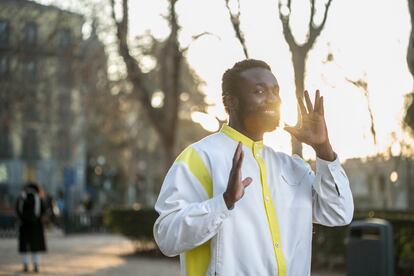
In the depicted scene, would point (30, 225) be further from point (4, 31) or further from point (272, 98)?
point (272, 98)

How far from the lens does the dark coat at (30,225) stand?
16594 mm

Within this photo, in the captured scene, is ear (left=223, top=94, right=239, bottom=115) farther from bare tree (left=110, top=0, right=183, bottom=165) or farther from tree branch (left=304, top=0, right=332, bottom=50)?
bare tree (left=110, top=0, right=183, bottom=165)

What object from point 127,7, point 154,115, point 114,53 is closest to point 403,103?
point 154,115

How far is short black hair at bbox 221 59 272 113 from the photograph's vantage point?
3.36 m

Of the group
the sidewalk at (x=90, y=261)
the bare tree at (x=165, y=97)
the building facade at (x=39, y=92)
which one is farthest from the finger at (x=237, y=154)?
the building facade at (x=39, y=92)

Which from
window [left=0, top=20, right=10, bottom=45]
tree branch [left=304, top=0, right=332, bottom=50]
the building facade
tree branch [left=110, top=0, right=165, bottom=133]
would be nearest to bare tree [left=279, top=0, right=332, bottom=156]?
tree branch [left=304, top=0, right=332, bottom=50]

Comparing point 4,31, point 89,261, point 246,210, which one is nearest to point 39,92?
point 4,31

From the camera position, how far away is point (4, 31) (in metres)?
22.4

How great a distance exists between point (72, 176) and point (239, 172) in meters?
31.4

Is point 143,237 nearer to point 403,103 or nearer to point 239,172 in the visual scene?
point 403,103

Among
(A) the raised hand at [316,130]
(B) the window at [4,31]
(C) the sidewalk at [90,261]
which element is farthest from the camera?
(B) the window at [4,31]

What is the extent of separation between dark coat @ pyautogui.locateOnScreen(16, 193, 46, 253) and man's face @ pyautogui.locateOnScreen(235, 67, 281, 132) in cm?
1359

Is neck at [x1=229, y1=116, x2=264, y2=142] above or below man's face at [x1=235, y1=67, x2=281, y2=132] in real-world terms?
below

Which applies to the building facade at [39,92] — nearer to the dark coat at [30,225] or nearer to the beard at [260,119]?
the dark coat at [30,225]
